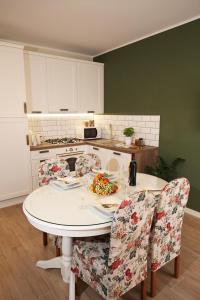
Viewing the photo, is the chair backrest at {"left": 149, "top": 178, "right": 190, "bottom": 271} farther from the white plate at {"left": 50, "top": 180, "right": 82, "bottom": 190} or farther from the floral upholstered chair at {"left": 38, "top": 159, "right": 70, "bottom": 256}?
the floral upholstered chair at {"left": 38, "top": 159, "right": 70, "bottom": 256}

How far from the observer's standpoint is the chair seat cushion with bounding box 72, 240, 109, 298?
1366mm

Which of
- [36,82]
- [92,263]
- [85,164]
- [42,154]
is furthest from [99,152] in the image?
[92,263]

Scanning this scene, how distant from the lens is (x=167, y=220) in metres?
1.57

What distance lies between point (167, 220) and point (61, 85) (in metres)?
3.03

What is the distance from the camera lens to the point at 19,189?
10.9 feet

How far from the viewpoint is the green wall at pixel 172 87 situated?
282 cm

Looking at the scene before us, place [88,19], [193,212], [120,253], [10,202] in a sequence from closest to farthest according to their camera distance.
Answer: [120,253], [88,19], [193,212], [10,202]

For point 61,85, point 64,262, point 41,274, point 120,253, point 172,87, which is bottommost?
point 41,274

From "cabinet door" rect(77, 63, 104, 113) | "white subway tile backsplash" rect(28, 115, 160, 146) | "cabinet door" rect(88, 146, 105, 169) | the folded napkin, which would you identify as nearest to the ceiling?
"cabinet door" rect(77, 63, 104, 113)

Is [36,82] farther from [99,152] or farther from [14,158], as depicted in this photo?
[99,152]

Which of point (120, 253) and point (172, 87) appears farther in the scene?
point (172, 87)

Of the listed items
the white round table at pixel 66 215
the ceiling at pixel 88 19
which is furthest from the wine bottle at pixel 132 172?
the ceiling at pixel 88 19

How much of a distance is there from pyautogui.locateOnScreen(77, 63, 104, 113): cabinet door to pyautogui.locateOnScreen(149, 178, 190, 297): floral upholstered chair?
9.68 ft

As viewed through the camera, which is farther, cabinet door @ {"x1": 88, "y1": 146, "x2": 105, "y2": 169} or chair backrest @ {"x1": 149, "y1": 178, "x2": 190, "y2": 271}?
cabinet door @ {"x1": 88, "y1": 146, "x2": 105, "y2": 169}
